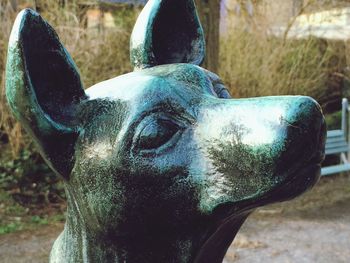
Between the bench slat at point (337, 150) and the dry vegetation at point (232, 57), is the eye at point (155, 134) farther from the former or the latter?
the bench slat at point (337, 150)

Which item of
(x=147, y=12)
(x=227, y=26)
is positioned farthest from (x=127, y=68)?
(x=147, y=12)

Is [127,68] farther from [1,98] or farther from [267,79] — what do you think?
[267,79]

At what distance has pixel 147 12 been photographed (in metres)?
1.66

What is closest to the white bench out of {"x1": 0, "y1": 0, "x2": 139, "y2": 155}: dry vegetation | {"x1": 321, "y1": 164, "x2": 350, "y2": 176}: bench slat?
{"x1": 321, "y1": 164, "x2": 350, "y2": 176}: bench slat

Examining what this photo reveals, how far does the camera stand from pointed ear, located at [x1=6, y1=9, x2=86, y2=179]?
1306mm

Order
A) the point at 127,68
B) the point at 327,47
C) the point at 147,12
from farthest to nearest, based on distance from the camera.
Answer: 1. the point at 327,47
2. the point at 127,68
3. the point at 147,12

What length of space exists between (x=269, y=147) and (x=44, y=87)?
621 millimetres

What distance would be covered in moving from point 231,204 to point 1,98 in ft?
20.9

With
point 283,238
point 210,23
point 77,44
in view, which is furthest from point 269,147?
point 77,44

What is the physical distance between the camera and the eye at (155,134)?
131 cm

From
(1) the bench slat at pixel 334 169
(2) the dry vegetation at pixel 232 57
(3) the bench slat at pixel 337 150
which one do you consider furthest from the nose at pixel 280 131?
(3) the bench slat at pixel 337 150

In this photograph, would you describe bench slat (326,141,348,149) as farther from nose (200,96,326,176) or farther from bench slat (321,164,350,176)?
nose (200,96,326,176)

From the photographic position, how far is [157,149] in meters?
1.32

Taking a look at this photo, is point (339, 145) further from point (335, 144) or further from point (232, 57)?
point (232, 57)
